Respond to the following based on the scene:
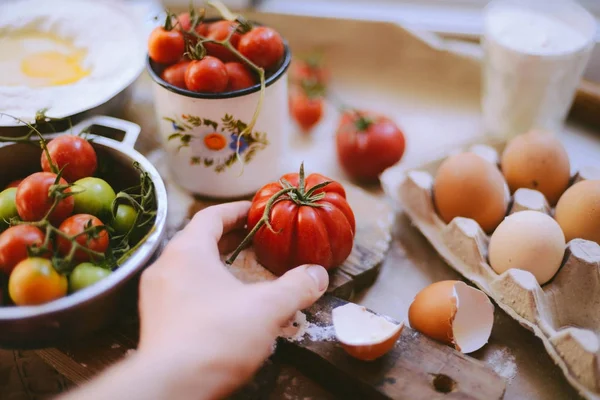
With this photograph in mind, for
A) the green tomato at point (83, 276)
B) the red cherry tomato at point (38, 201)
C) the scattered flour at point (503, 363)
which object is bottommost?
the scattered flour at point (503, 363)

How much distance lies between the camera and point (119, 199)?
74cm

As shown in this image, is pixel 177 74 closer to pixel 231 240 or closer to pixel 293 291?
pixel 231 240

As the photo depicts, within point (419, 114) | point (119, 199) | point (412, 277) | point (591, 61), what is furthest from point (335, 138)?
point (591, 61)

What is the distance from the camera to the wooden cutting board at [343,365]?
63cm

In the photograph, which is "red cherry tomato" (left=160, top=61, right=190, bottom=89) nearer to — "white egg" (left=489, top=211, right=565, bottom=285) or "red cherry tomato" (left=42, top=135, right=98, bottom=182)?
"red cherry tomato" (left=42, top=135, right=98, bottom=182)

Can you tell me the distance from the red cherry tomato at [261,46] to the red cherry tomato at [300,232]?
19cm

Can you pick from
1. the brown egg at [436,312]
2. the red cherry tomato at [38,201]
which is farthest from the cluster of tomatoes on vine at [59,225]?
the brown egg at [436,312]

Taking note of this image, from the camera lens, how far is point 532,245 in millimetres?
735

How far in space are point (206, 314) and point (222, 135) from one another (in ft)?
1.09

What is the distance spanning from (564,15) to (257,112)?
25.1 inches

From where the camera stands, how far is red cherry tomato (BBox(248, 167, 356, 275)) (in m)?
0.72

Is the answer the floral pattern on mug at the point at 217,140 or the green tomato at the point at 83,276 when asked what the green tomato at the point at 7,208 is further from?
the floral pattern on mug at the point at 217,140

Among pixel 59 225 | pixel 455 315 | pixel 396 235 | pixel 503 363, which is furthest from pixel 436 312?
pixel 59 225

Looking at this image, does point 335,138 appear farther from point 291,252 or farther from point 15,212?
point 15,212
